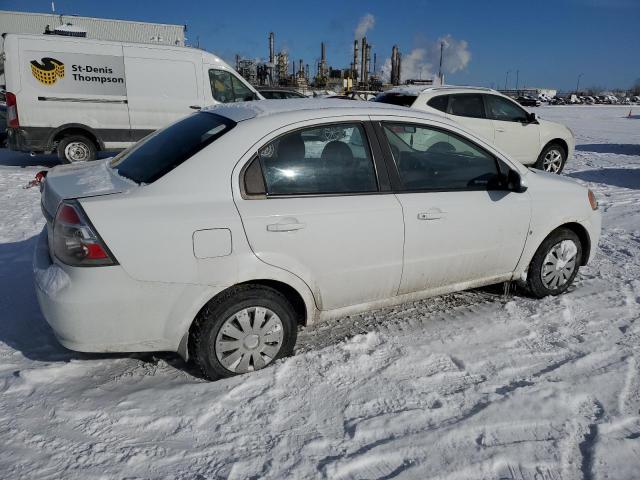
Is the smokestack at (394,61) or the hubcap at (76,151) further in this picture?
the smokestack at (394,61)

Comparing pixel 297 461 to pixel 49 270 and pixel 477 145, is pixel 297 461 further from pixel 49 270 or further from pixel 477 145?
pixel 477 145

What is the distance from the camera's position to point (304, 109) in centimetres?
319

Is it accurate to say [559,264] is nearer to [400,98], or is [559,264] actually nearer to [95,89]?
[400,98]

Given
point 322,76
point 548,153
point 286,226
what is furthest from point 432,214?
point 322,76

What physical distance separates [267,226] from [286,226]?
11 centimetres

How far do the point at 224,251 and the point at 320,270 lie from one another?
24.4 inches

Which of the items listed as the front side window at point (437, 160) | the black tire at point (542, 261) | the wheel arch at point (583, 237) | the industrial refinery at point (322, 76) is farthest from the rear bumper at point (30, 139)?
the industrial refinery at point (322, 76)

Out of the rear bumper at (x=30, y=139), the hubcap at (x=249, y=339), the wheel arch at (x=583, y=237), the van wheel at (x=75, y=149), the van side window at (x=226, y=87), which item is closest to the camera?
the hubcap at (x=249, y=339)

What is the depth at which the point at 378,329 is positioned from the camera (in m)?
3.66

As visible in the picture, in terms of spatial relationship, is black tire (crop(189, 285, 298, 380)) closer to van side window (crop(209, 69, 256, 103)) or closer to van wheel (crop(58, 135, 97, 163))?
van wheel (crop(58, 135, 97, 163))

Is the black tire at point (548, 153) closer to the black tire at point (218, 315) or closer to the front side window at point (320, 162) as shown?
the front side window at point (320, 162)

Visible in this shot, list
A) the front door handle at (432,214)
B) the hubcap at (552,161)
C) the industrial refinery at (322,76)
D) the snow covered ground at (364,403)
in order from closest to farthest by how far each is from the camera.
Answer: the snow covered ground at (364,403), the front door handle at (432,214), the hubcap at (552,161), the industrial refinery at (322,76)

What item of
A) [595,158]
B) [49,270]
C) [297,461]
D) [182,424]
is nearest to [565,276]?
[297,461]

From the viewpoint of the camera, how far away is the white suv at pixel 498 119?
28.1ft
